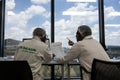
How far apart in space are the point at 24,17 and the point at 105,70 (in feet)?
11.6

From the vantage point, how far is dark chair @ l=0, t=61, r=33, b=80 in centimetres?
200

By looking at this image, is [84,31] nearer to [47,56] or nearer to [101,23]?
[47,56]

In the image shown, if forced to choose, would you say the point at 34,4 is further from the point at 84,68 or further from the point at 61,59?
the point at 84,68

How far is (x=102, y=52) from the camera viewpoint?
2.57 meters

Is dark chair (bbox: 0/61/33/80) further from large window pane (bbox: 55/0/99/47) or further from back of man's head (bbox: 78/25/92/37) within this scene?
large window pane (bbox: 55/0/99/47)

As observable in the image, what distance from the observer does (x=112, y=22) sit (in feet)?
17.0

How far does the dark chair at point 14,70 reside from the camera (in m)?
2.00

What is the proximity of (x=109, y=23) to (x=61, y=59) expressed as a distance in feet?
9.14

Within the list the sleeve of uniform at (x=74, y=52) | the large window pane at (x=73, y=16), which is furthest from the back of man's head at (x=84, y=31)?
the large window pane at (x=73, y=16)

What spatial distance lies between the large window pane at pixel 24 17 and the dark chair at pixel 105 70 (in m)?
3.04

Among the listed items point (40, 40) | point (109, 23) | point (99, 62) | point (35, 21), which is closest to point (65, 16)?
point (35, 21)

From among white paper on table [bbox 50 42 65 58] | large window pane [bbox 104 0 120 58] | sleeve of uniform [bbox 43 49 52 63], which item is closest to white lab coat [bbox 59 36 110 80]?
sleeve of uniform [bbox 43 49 52 63]

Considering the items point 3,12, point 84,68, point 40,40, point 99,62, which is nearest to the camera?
point 99,62

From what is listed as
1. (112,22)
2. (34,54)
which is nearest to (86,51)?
Answer: (34,54)
